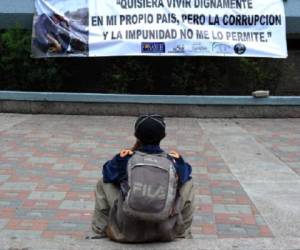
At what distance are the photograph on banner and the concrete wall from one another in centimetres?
59

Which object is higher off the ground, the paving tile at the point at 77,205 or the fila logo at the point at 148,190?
the fila logo at the point at 148,190

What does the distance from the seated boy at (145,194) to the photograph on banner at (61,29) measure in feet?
24.1

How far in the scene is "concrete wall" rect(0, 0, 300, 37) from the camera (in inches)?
475

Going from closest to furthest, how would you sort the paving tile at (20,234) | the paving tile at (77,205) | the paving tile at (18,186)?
the paving tile at (20,234), the paving tile at (77,205), the paving tile at (18,186)

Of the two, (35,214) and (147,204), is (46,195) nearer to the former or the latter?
(35,214)

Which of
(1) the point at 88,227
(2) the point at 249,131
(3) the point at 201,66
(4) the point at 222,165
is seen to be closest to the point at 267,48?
(3) the point at 201,66

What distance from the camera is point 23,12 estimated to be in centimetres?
1206

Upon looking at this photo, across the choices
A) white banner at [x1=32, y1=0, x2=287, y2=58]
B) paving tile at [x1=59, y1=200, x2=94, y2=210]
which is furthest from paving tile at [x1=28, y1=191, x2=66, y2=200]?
white banner at [x1=32, y1=0, x2=287, y2=58]

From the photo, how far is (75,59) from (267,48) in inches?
153

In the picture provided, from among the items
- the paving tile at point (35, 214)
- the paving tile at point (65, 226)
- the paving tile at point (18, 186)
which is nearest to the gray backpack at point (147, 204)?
the paving tile at point (65, 226)

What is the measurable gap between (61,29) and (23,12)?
3.64ft

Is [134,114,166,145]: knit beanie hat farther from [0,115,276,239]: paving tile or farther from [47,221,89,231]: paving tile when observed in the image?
[47,221,89,231]: paving tile

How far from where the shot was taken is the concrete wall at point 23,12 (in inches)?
475

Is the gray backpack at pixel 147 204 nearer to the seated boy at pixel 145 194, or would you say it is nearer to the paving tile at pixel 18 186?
the seated boy at pixel 145 194
